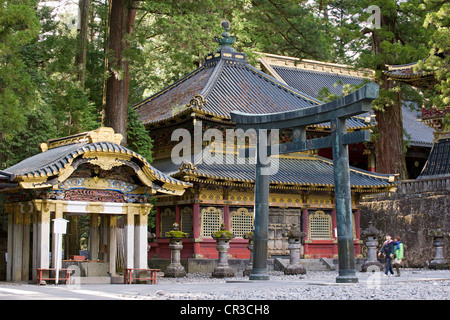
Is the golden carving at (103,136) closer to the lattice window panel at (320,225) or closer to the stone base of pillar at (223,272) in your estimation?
the stone base of pillar at (223,272)

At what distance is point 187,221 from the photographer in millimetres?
27312

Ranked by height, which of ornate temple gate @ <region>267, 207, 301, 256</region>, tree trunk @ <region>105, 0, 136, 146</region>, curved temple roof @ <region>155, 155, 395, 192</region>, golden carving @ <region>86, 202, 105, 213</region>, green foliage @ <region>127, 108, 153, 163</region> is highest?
tree trunk @ <region>105, 0, 136, 146</region>

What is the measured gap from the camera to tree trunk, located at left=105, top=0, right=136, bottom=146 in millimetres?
22594

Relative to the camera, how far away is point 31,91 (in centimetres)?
1764

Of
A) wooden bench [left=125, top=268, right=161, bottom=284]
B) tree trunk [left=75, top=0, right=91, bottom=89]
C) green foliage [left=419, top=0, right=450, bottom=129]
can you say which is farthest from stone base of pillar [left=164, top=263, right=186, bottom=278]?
green foliage [left=419, top=0, right=450, bottom=129]

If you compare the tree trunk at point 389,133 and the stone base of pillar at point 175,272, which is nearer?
the stone base of pillar at point 175,272

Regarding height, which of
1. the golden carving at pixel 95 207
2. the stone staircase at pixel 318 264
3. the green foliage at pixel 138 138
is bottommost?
the stone staircase at pixel 318 264

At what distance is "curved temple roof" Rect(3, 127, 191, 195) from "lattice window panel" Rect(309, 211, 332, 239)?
11.0 metres

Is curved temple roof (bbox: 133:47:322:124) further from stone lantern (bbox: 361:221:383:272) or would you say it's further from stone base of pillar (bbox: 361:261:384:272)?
stone base of pillar (bbox: 361:261:384:272)

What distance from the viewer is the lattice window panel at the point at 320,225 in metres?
29.5

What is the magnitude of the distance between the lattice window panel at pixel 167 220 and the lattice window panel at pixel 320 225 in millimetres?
6089

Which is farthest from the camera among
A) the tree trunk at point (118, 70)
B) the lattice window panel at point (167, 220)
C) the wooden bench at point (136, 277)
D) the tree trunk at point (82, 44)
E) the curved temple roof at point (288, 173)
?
the lattice window panel at point (167, 220)

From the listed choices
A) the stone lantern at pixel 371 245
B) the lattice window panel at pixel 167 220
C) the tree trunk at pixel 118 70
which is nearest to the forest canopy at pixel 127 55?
the tree trunk at pixel 118 70

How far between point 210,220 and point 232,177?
2.10 meters
